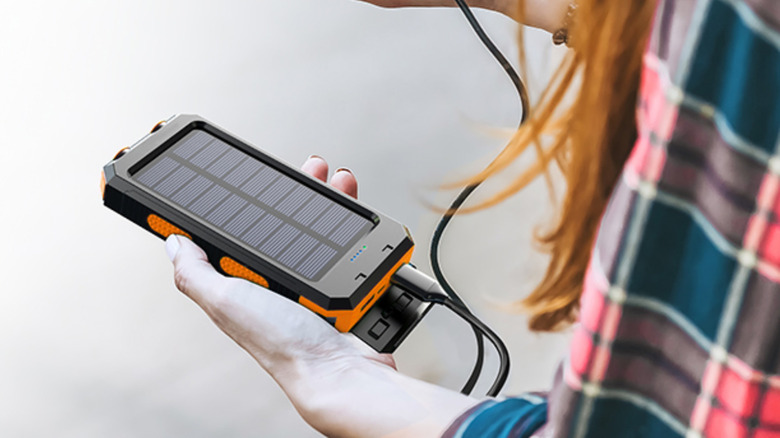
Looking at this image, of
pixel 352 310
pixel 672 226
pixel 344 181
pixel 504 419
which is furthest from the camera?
pixel 344 181

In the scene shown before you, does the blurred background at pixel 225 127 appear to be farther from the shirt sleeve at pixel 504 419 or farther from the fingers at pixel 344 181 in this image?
the shirt sleeve at pixel 504 419

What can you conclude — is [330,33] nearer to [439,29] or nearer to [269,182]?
[439,29]

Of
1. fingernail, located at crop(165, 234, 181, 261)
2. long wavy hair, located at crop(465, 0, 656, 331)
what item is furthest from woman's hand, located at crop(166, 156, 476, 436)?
long wavy hair, located at crop(465, 0, 656, 331)

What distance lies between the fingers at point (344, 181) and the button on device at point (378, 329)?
13 cm

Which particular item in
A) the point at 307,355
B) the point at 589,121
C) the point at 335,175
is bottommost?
the point at 307,355

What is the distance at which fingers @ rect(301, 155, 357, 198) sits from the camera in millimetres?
616

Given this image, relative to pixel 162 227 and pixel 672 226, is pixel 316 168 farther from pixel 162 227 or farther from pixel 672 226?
pixel 672 226

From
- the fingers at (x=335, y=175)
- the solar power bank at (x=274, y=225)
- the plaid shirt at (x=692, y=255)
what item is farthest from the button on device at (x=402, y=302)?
the plaid shirt at (x=692, y=255)

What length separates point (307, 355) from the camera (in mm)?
521

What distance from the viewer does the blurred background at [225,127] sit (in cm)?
55

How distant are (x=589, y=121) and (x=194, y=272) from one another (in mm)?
302

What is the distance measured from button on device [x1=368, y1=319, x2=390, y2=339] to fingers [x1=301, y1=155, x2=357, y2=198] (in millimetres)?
131

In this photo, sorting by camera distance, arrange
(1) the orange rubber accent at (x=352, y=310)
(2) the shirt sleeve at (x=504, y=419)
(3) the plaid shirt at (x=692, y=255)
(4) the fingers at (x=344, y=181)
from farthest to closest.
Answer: (4) the fingers at (x=344, y=181)
(1) the orange rubber accent at (x=352, y=310)
(2) the shirt sleeve at (x=504, y=419)
(3) the plaid shirt at (x=692, y=255)

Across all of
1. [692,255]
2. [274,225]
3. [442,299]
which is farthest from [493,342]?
[692,255]
